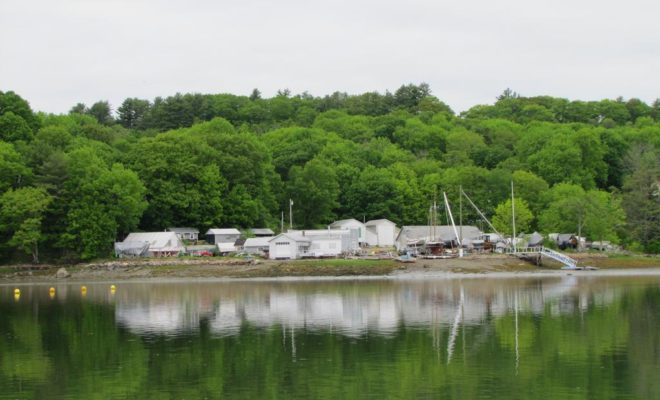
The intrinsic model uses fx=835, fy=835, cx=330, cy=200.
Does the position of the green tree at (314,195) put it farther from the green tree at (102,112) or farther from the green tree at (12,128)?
the green tree at (102,112)

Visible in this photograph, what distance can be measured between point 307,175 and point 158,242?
26.5 m

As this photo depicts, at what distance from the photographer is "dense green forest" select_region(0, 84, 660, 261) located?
88.7m

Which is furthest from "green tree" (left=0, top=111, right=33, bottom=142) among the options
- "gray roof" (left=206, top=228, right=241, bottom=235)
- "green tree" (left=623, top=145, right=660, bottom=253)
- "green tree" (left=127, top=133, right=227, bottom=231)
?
"green tree" (left=623, top=145, right=660, bottom=253)

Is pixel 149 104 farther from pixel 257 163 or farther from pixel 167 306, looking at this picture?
pixel 167 306

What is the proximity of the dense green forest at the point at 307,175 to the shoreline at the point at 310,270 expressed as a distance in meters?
3.47

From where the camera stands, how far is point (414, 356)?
31203mm

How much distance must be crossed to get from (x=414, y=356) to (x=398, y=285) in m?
36.8

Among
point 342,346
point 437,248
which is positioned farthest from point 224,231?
point 342,346

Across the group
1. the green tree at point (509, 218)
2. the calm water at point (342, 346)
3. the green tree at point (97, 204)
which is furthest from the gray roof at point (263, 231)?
the calm water at point (342, 346)

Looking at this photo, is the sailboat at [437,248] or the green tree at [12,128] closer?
the sailboat at [437,248]

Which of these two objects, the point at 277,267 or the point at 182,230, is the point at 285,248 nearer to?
the point at 277,267

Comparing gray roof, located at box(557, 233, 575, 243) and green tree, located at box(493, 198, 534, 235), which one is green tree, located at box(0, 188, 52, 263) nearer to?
green tree, located at box(493, 198, 534, 235)

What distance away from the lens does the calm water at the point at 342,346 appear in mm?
26109

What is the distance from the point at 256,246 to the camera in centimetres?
9225
